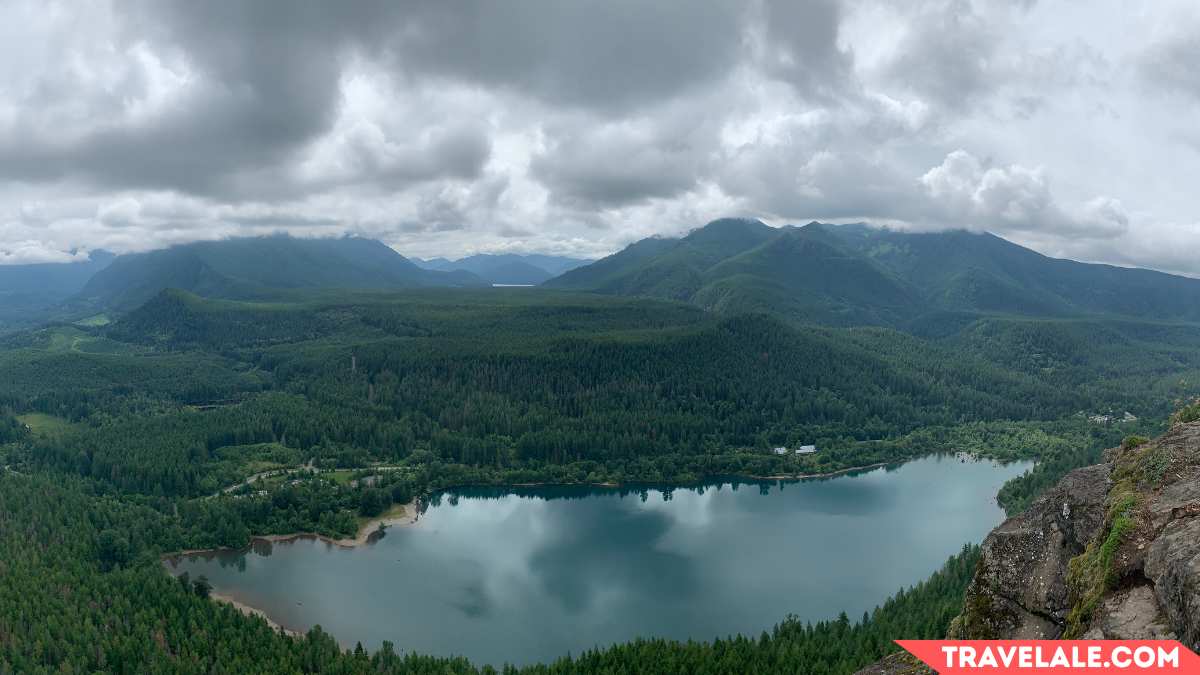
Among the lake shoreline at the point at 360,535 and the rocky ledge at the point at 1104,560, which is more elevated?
the rocky ledge at the point at 1104,560

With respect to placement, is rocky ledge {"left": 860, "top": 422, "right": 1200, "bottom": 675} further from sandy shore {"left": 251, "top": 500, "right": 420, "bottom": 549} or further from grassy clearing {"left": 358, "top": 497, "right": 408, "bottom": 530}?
grassy clearing {"left": 358, "top": 497, "right": 408, "bottom": 530}

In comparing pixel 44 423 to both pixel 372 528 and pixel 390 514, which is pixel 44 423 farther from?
pixel 372 528

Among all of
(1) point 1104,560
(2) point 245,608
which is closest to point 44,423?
(2) point 245,608

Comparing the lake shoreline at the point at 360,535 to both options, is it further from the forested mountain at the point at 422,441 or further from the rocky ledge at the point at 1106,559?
the rocky ledge at the point at 1106,559

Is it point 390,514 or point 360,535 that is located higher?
point 390,514

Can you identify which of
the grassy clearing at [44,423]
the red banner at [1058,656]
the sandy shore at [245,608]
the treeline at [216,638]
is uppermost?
the red banner at [1058,656]

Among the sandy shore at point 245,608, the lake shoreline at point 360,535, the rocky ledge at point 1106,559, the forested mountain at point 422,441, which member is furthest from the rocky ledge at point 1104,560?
the lake shoreline at point 360,535

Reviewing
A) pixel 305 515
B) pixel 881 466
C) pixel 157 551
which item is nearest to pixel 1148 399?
pixel 881 466

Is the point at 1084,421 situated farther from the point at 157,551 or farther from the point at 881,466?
the point at 157,551
